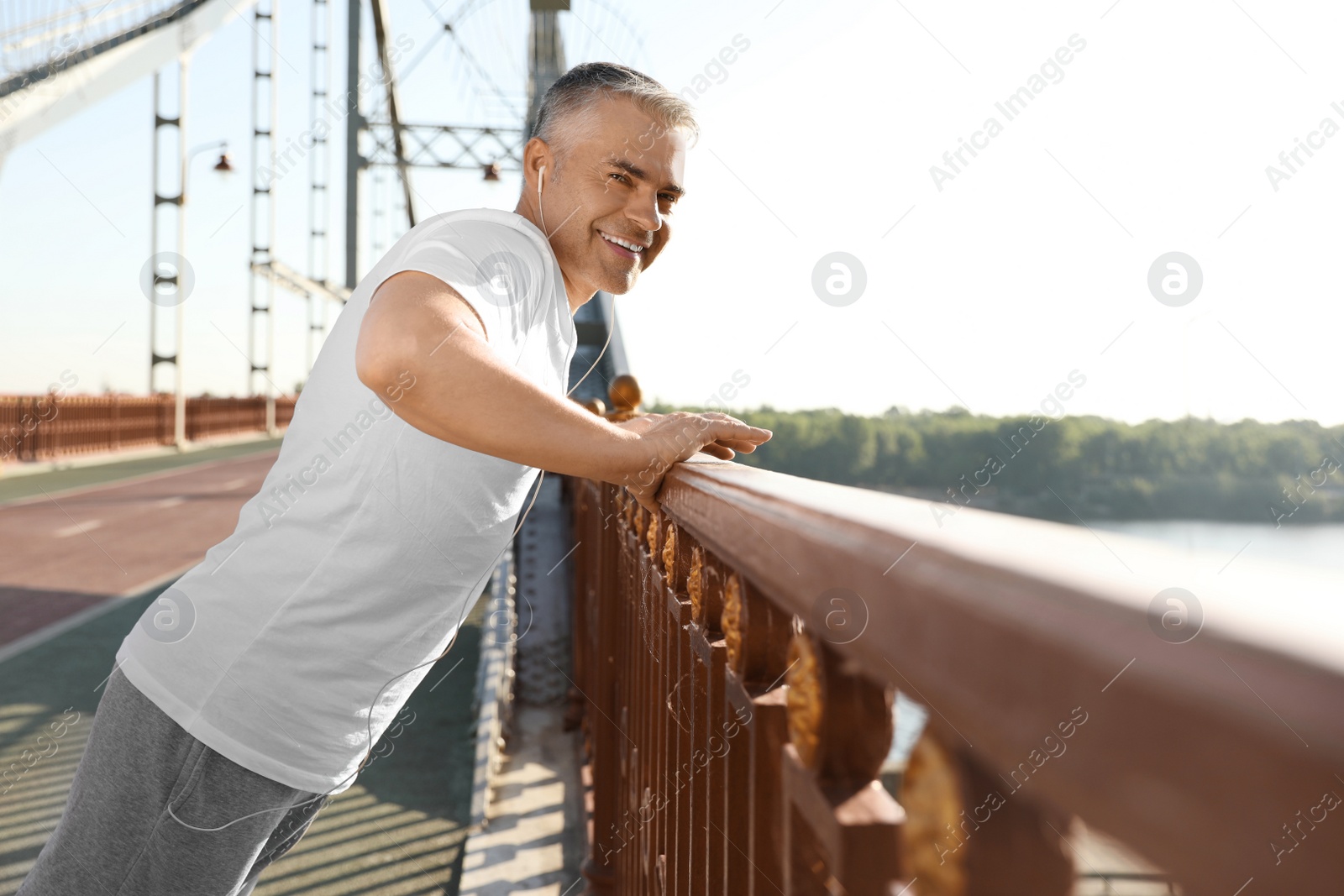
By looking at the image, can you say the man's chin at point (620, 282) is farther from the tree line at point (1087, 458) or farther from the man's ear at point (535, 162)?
the tree line at point (1087, 458)

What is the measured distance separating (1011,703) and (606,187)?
1245 millimetres

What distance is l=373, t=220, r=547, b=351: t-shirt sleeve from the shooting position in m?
1.05

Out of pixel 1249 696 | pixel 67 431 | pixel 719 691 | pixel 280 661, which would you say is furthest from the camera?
pixel 67 431

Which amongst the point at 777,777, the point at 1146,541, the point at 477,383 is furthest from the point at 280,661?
the point at 1146,541

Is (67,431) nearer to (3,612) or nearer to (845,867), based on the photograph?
(3,612)

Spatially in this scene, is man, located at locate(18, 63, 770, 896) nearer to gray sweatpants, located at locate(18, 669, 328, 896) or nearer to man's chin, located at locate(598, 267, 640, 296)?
gray sweatpants, located at locate(18, 669, 328, 896)

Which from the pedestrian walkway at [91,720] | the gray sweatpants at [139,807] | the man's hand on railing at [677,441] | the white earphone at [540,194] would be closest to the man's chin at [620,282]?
the white earphone at [540,194]

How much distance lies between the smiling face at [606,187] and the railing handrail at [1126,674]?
3.61ft

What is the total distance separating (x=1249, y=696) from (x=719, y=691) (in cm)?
73

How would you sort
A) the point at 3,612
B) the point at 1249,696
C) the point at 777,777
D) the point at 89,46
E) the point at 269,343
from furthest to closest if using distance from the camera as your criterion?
the point at 269,343 → the point at 89,46 → the point at 3,612 → the point at 777,777 → the point at 1249,696

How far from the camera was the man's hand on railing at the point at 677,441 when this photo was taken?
116 cm

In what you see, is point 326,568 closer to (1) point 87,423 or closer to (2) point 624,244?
(2) point 624,244

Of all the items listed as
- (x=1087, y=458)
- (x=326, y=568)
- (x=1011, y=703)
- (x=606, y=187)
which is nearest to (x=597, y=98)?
(x=606, y=187)

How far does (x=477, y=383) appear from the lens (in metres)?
0.99
